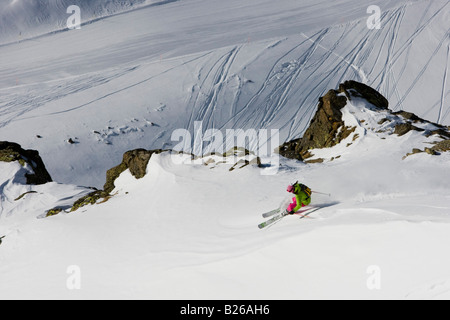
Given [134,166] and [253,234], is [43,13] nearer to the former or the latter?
[134,166]

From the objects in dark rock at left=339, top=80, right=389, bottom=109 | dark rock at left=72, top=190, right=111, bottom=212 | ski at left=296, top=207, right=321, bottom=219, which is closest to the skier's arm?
ski at left=296, top=207, right=321, bottom=219

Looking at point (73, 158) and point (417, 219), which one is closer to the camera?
point (417, 219)

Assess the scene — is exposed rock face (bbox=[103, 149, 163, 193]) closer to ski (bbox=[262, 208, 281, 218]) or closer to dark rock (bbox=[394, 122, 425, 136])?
ski (bbox=[262, 208, 281, 218])

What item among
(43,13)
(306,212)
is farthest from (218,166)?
(43,13)

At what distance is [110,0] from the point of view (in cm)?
3444

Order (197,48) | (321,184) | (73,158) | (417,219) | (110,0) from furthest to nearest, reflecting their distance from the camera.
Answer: (110,0) → (197,48) → (73,158) → (321,184) → (417,219)

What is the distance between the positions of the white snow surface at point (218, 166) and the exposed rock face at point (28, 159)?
15.0 inches

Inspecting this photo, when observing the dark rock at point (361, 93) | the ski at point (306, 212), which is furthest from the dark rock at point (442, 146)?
the dark rock at point (361, 93)

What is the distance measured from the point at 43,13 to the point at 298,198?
101 feet

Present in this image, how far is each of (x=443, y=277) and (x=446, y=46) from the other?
2564 cm

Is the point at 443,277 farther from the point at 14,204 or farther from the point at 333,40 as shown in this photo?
the point at 333,40
